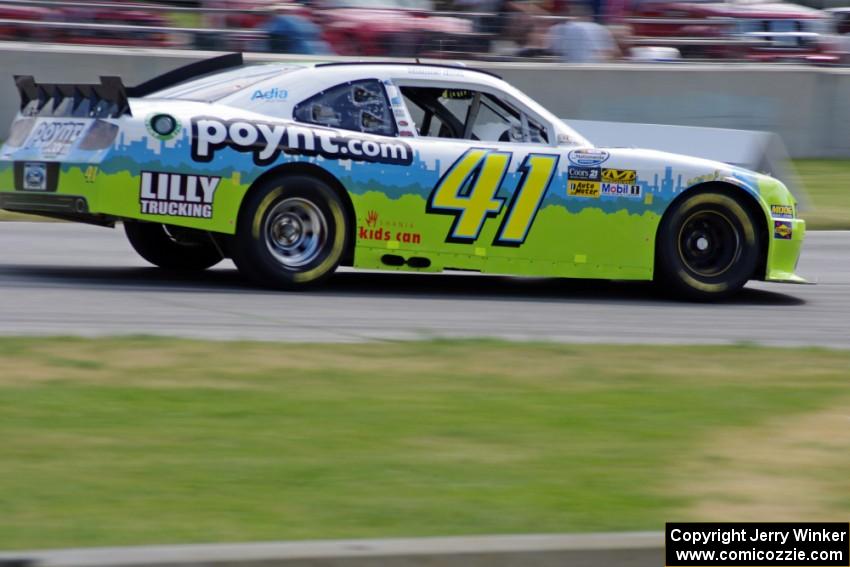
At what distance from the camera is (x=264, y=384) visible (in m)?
6.61

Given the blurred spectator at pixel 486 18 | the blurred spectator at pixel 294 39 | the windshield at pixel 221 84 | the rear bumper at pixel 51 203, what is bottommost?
the rear bumper at pixel 51 203

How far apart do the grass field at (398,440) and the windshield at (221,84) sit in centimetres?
242

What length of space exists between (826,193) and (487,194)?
8.96 m

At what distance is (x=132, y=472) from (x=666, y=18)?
16438mm

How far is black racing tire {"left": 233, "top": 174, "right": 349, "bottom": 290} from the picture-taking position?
29.9 feet

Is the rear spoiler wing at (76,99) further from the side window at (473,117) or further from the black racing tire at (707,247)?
the black racing tire at (707,247)

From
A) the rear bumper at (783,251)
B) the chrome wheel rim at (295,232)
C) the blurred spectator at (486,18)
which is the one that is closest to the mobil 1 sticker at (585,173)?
the rear bumper at (783,251)

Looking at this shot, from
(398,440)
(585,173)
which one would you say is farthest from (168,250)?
(398,440)

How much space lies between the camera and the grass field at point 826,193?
49.5 ft

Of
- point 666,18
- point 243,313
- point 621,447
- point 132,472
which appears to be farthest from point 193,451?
point 666,18

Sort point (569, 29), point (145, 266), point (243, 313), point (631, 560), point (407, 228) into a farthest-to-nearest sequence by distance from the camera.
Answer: point (569, 29), point (145, 266), point (407, 228), point (243, 313), point (631, 560)

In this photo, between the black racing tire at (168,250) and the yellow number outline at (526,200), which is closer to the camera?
the yellow number outline at (526,200)

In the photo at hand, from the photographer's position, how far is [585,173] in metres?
9.55

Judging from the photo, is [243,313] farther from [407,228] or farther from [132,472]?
[132,472]
